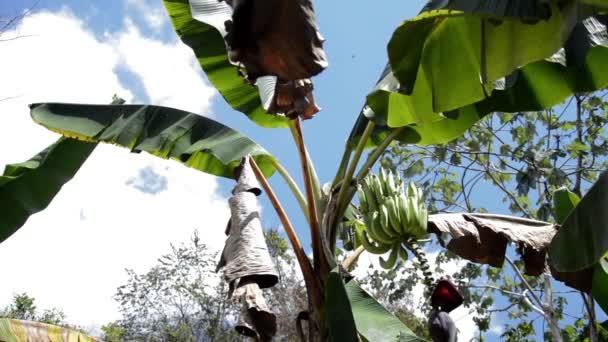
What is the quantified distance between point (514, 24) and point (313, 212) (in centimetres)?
130

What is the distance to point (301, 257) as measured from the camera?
302 centimetres

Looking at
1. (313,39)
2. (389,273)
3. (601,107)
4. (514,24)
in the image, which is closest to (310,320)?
(514,24)

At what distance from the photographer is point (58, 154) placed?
3.82 metres

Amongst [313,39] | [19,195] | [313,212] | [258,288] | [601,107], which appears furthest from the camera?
[601,107]

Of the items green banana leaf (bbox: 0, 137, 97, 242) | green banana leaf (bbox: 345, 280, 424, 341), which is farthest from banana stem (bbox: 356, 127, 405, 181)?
green banana leaf (bbox: 0, 137, 97, 242)

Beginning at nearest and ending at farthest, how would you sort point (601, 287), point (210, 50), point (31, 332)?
point (31, 332) → point (601, 287) → point (210, 50)

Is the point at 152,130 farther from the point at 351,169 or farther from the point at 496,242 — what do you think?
the point at 496,242

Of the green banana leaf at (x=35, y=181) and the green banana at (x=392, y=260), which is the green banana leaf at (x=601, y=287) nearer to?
the green banana at (x=392, y=260)

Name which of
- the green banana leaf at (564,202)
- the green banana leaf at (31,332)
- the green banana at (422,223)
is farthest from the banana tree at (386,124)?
the green banana leaf at (31,332)

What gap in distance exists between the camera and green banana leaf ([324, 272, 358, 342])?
235 cm

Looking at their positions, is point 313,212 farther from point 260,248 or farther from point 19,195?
point 19,195

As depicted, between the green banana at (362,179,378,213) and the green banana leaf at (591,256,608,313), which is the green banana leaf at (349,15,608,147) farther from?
the green banana leaf at (591,256,608,313)

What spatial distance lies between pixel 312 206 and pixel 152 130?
3.28ft

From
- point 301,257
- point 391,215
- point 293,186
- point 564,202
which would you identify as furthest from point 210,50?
point 564,202
